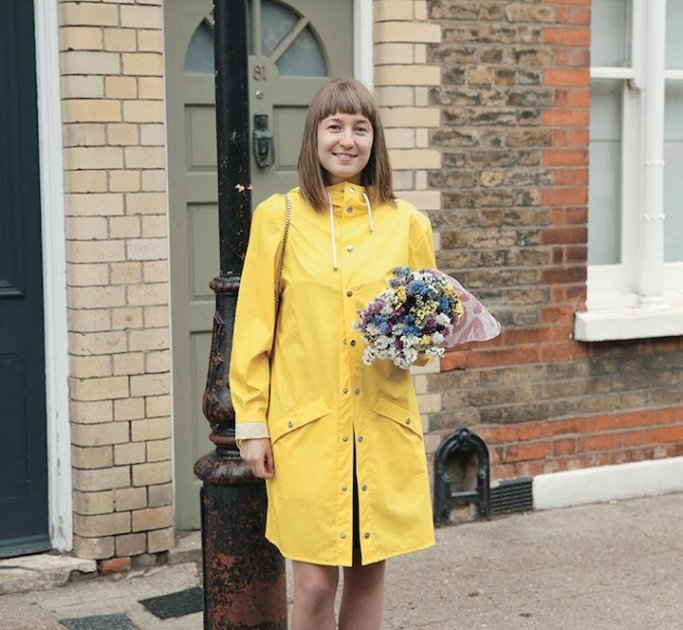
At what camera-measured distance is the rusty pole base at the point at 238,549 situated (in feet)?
12.9

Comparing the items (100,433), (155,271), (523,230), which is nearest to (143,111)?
(155,271)

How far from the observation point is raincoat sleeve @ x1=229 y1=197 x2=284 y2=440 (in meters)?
3.71

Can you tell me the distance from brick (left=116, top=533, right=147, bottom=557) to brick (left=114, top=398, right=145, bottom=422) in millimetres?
535

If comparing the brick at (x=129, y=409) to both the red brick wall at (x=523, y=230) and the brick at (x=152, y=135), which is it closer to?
the brick at (x=152, y=135)

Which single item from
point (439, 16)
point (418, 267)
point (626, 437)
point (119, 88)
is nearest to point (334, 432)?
point (418, 267)

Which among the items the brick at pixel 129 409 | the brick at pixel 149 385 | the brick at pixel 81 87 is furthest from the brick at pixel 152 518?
the brick at pixel 81 87

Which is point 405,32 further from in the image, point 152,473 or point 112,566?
point 112,566

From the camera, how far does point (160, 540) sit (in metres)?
5.77

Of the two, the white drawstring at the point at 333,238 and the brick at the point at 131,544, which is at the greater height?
the white drawstring at the point at 333,238

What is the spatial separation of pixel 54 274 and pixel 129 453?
33.7 inches

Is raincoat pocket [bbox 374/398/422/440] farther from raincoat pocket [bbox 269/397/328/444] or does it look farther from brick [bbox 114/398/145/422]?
brick [bbox 114/398/145/422]

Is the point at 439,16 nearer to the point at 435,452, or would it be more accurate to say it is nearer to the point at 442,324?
the point at 435,452

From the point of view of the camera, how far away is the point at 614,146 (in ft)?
23.3

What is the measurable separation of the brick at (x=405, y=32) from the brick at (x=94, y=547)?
8.83 ft
